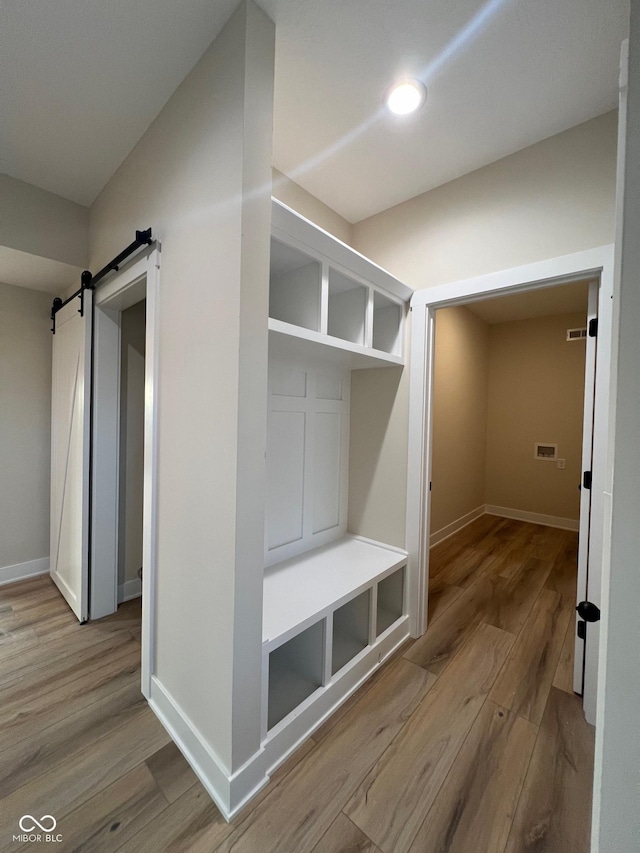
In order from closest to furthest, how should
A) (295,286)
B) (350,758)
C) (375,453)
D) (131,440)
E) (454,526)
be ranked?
(350,758), (295,286), (375,453), (131,440), (454,526)

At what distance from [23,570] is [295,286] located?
10.1 ft

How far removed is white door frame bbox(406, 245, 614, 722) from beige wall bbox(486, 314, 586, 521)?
10.7 feet

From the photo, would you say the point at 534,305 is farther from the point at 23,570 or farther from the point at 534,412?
the point at 23,570

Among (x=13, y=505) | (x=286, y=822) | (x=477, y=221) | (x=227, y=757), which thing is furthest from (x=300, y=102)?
(x=13, y=505)

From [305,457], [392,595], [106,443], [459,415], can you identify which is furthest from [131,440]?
[459,415]

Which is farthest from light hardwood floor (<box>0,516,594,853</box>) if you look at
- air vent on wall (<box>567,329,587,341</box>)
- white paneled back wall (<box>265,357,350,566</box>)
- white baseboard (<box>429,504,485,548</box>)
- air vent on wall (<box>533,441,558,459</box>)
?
air vent on wall (<box>567,329,587,341</box>)

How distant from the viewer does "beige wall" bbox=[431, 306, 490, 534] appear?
368cm

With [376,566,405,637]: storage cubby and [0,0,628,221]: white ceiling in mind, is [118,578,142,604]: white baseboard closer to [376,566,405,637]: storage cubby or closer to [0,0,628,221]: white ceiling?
[376,566,405,637]: storage cubby

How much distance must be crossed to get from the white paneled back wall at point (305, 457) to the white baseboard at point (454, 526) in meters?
1.70

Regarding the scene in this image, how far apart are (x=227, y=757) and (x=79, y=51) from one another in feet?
8.58

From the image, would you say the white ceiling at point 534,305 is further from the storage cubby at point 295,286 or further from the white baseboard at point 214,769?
the white baseboard at point 214,769

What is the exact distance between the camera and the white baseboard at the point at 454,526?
12.1 feet

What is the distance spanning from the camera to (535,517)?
4.57 m

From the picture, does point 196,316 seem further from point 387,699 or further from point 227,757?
point 387,699
